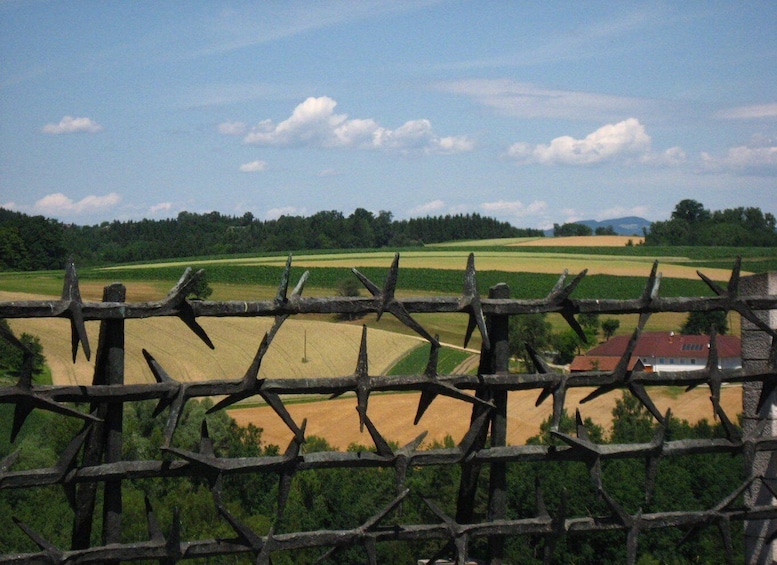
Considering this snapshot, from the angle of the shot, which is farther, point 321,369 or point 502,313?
point 321,369

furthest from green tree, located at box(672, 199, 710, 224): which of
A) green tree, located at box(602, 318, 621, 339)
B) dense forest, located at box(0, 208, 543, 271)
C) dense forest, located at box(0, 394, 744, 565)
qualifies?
dense forest, located at box(0, 394, 744, 565)

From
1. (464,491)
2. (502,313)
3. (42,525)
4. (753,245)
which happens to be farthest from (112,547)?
(753,245)

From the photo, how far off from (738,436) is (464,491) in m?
1.94

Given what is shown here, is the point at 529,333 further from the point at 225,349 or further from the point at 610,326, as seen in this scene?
the point at 610,326

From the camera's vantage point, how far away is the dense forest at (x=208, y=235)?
84500mm

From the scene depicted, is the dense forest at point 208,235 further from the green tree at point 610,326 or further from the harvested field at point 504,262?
the green tree at point 610,326

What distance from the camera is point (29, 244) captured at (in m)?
83.8

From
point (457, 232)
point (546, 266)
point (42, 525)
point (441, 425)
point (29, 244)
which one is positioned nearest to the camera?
point (42, 525)

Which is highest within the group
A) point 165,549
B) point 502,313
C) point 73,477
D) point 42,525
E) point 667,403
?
point 502,313

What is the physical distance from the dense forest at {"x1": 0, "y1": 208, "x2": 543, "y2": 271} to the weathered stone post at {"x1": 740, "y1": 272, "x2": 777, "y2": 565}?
8549 centimetres

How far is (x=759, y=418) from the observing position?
576cm

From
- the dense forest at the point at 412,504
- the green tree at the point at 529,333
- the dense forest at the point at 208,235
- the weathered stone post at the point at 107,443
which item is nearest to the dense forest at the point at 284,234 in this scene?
the dense forest at the point at 208,235

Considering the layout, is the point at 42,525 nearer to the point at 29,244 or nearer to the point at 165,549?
the point at 165,549

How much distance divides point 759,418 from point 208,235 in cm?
15037
